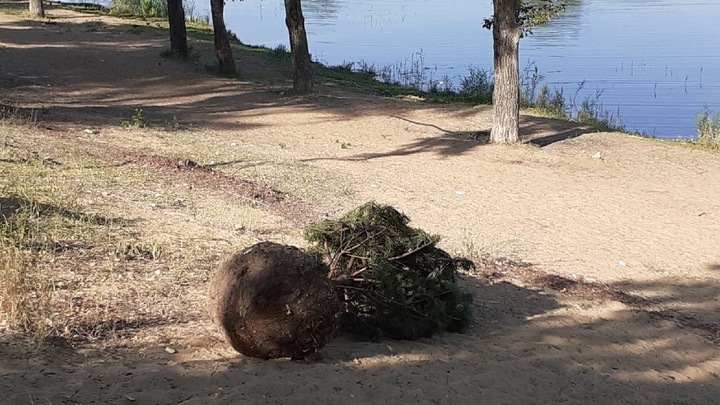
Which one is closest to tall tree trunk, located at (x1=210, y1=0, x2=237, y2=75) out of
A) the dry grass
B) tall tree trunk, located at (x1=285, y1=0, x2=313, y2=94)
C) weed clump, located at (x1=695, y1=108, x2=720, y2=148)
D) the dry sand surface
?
the dry sand surface

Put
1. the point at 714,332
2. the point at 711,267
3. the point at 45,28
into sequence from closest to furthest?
1. the point at 714,332
2. the point at 711,267
3. the point at 45,28

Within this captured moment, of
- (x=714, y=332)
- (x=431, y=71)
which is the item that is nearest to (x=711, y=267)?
(x=714, y=332)

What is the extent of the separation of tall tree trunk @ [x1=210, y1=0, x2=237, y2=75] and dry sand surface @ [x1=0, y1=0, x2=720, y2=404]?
23.1 inches

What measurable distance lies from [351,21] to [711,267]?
32.8 meters

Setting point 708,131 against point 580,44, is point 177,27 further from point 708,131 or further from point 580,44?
point 580,44

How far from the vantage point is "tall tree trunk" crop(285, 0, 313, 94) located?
16969 millimetres

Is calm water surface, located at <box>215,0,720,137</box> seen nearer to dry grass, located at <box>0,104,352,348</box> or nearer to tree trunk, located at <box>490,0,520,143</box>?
tree trunk, located at <box>490,0,520,143</box>

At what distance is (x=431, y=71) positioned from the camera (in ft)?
82.3

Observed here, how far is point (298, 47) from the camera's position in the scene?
17078 mm

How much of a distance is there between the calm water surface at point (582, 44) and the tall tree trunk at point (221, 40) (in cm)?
724

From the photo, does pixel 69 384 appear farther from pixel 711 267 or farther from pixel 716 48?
pixel 716 48

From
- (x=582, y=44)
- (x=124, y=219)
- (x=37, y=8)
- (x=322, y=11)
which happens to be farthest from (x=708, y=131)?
(x=322, y=11)

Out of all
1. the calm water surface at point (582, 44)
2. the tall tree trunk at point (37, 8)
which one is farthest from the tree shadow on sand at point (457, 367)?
the tall tree trunk at point (37, 8)

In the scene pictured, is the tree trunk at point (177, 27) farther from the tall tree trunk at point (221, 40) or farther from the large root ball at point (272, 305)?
the large root ball at point (272, 305)
